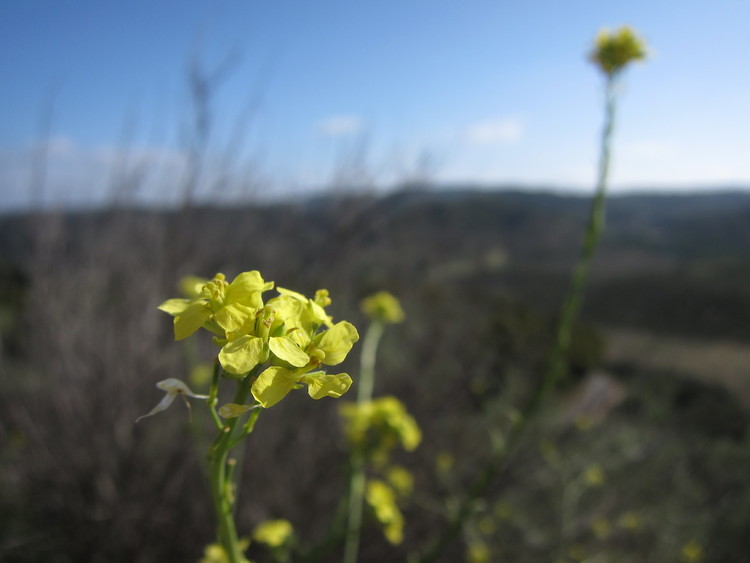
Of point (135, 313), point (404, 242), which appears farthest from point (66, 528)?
point (404, 242)

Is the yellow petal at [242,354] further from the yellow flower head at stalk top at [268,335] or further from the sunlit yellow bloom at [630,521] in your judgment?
the sunlit yellow bloom at [630,521]

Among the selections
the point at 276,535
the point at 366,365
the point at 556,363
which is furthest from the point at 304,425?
the point at 556,363

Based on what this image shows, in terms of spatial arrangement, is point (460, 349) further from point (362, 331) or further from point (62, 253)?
point (62, 253)

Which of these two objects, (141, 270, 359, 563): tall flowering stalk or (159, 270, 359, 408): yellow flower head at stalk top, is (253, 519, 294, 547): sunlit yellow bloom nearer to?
(141, 270, 359, 563): tall flowering stalk

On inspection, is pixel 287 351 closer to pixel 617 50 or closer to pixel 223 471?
pixel 223 471

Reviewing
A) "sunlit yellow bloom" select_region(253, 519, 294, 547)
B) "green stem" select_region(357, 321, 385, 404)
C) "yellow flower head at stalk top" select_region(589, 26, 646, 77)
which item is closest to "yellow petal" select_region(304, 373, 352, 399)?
"sunlit yellow bloom" select_region(253, 519, 294, 547)

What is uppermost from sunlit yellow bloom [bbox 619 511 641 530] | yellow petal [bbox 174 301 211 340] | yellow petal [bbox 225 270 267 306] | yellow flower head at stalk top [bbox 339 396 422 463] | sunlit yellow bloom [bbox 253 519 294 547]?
yellow petal [bbox 225 270 267 306]

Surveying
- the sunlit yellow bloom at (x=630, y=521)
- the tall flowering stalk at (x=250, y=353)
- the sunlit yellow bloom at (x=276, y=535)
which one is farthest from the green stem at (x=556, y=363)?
the sunlit yellow bloom at (x=630, y=521)
